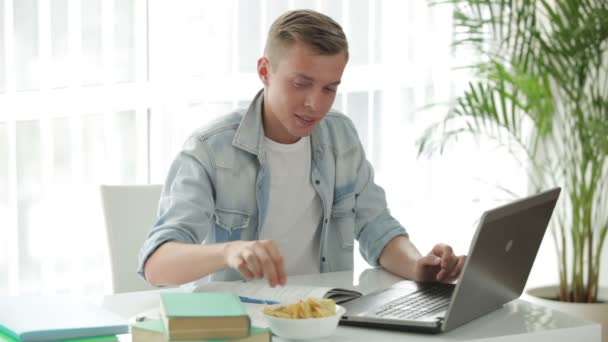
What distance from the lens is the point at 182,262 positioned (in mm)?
1871

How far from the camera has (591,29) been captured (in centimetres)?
330

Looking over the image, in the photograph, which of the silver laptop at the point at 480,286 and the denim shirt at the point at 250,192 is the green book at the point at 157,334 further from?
the denim shirt at the point at 250,192

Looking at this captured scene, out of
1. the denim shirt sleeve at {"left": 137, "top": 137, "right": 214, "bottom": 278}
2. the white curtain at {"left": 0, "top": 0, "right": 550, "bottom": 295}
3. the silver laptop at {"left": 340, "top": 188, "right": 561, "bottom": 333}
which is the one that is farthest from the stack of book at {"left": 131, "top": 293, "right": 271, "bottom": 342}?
the white curtain at {"left": 0, "top": 0, "right": 550, "bottom": 295}

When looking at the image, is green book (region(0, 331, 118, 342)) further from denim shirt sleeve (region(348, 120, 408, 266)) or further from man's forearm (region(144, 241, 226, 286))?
denim shirt sleeve (region(348, 120, 408, 266))

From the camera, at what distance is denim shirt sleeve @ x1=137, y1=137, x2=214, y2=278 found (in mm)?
1964

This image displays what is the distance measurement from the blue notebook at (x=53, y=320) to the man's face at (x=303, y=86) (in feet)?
2.06

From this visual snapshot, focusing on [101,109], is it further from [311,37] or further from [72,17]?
[311,37]

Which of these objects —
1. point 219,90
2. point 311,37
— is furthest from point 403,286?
point 219,90

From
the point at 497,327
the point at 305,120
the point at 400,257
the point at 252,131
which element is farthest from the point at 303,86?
the point at 497,327

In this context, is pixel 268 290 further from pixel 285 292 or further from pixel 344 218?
pixel 344 218

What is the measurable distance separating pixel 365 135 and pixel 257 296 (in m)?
2.50

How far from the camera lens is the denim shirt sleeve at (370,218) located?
2.26 metres

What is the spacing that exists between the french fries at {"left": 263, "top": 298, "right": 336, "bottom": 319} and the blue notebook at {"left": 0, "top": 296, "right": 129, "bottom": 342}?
243mm

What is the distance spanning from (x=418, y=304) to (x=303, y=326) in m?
0.34
